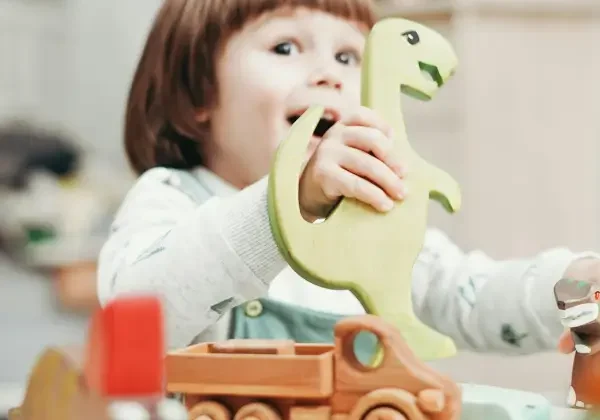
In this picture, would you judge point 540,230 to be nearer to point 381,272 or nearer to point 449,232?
point 449,232

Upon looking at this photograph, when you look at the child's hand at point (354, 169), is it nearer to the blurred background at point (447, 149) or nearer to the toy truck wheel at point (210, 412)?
the toy truck wheel at point (210, 412)

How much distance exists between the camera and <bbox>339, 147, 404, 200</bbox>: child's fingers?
362 millimetres

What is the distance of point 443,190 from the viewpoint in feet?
1.27

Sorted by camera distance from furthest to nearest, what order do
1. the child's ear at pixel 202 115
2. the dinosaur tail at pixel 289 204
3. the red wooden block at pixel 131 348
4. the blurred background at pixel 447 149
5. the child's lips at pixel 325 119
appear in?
the blurred background at pixel 447 149
the child's ear at pixel 202 115
the child's lips at pixel 325 119
the dinosaur tail at pixel 289 204
the red wooden block at pixel 131 348

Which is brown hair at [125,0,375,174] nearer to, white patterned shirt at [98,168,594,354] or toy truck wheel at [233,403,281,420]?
white patterned shirt at [98,168,594,354]

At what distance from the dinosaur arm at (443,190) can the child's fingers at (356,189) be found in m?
0.03


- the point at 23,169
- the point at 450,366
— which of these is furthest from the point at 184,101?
the point at 23,169

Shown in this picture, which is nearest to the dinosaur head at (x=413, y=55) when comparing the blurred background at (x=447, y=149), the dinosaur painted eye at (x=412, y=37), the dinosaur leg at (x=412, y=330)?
the dinosaur painted eye at (x=412, y=37)

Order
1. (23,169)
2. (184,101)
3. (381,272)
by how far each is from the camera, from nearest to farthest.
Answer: (381,272) → (184,101) → (23,169)

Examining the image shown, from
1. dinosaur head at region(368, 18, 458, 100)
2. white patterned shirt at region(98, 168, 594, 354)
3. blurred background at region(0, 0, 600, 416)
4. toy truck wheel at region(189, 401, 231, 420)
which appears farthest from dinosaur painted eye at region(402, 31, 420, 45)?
blurred background at region(0, 0, 600, 416)

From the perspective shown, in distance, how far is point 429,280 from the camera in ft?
1.98

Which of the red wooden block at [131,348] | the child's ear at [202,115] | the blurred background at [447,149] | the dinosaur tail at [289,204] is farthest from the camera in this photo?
the blurred background at [447,149]

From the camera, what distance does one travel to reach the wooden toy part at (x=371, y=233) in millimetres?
341

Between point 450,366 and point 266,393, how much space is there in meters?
0.63
